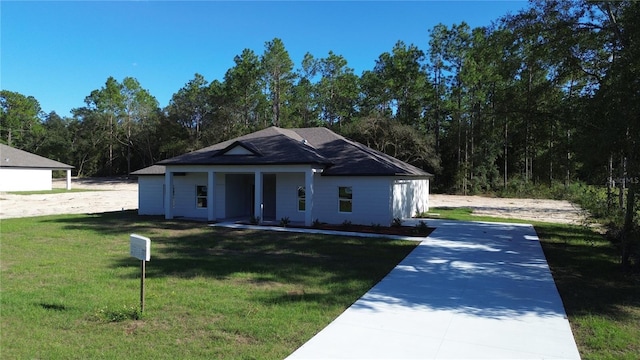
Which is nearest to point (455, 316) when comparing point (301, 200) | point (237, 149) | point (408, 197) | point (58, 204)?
point (301, 200)

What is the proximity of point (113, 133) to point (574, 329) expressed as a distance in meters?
72.4

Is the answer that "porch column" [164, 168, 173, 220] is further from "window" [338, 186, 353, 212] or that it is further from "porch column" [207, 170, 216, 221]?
"window" [338, 186, 353, 212]

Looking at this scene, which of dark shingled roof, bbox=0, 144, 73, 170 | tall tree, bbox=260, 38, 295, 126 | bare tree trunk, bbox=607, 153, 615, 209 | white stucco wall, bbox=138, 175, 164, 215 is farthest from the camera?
tall tree, bbox=260, 38, 295, 126

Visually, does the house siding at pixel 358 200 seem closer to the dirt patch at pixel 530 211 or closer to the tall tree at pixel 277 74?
the dirt patch at pixel 530 211

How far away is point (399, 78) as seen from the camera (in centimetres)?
5106

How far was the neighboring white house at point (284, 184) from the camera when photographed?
1717 centimetres

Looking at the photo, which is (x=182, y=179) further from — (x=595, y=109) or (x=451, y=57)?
(x=451, y=57)

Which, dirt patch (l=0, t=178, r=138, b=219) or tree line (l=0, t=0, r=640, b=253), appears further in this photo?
dirt patch (l=0, t=178, r=138, b=219)

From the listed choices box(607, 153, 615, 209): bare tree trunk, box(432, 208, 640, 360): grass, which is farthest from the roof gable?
box(607, 153, 615, 209): bare tree trunk

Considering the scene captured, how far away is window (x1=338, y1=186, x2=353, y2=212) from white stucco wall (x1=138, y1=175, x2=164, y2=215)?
386 inches

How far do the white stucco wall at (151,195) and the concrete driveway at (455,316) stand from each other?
601 inches

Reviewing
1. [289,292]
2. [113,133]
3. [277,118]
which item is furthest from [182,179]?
[113,133]

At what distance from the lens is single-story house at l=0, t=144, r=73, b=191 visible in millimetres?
42906

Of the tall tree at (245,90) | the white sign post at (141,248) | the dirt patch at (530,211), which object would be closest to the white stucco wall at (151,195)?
the white sign post at (141,248)
